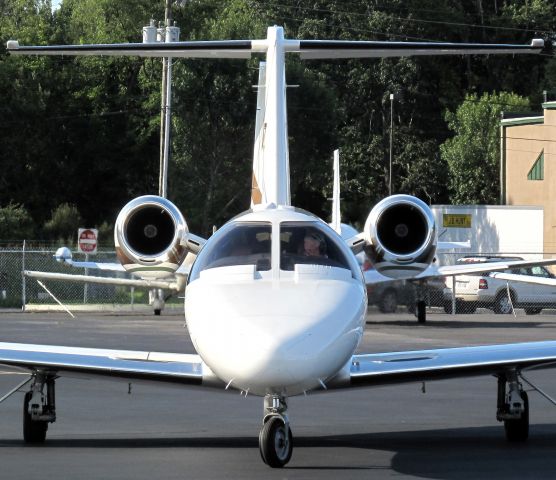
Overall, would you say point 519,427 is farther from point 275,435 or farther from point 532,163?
point 532,163

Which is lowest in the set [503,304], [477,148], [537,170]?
[503,304]

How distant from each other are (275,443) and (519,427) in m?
3.01

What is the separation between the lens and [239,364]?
9672mm

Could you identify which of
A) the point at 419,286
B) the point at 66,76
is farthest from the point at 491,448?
the point at 66,76

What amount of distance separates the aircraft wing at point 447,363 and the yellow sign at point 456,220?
38.3 m

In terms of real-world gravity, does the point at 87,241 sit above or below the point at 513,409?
above

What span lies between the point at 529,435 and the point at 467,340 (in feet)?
48.7

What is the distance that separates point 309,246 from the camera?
1113 centimetres

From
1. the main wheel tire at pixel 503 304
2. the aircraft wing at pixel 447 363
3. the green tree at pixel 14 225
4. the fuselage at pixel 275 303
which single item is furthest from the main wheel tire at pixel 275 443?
the green tree at pixel 14 225

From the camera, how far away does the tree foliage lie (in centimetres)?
6212

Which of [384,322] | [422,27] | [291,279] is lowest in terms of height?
[384,322]

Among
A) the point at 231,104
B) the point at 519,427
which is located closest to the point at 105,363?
the point at 519,427

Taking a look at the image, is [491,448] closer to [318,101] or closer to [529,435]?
[529,435]

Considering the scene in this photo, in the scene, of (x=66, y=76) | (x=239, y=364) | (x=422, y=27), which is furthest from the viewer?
(x=422, y=27)
